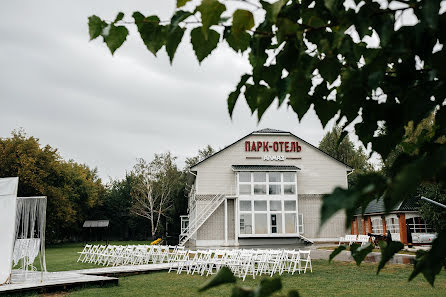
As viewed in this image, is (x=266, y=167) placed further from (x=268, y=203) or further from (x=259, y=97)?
(x=259, y=97)

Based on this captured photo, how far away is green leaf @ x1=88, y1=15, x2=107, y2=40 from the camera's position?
3.78 feet

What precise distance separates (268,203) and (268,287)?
2989 centimetres

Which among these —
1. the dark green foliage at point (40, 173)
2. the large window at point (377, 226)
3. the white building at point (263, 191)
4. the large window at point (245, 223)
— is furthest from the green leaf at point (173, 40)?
the dark green foliage at point (40, 173)

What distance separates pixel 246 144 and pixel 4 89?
873 inches

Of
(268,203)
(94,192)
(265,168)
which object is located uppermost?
(265,168)

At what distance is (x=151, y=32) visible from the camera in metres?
1.19

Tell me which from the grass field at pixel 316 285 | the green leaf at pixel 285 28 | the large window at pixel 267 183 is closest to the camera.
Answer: the green leaf at pixel 285 28

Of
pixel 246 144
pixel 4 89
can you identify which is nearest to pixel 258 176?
pixel 246 144

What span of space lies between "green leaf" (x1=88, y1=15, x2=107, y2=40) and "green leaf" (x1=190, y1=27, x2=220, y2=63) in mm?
274

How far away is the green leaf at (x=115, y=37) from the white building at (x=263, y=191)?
28748 mm

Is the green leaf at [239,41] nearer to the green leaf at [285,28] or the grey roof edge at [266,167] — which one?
the green leaf at [285,28]

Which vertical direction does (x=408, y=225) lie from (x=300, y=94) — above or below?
below

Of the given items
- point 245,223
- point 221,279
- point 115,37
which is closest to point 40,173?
point 245,223

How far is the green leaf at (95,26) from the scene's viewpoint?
1.15 m
